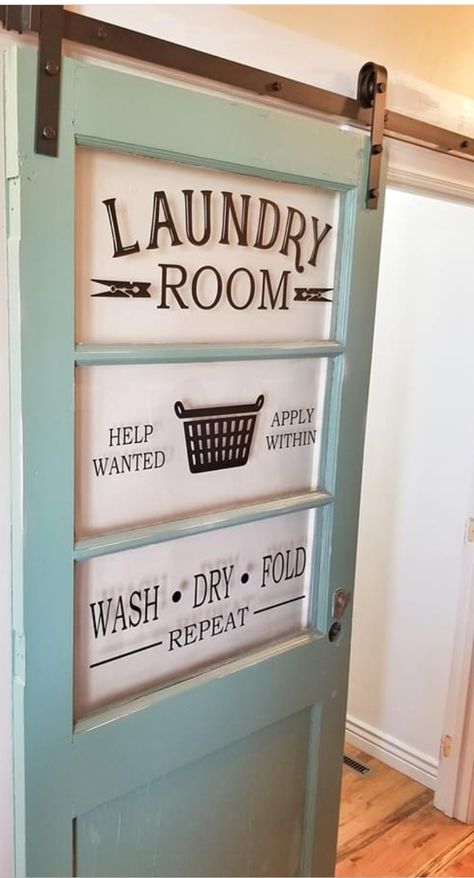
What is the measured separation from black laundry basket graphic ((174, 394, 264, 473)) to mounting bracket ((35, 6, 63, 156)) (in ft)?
1.67

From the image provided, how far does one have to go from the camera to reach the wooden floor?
89.4 inches

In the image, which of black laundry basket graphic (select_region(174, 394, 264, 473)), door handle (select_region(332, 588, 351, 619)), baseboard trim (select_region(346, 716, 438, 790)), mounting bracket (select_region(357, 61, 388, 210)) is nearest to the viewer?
black laundry basket graphic (select_region(174, 394, 264, 473))

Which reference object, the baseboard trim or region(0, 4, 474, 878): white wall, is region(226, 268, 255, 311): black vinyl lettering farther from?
the baseboard trim

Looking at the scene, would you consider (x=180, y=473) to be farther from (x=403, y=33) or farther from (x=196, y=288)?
(x=403, y=33)

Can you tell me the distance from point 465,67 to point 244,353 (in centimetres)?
105

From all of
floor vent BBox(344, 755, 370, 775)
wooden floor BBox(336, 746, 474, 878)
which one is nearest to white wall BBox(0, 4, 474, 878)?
wooden floor BBox(336, 746, 474, 878)

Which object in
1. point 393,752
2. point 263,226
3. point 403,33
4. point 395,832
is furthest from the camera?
point 393,752

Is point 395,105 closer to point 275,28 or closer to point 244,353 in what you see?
point 275,28

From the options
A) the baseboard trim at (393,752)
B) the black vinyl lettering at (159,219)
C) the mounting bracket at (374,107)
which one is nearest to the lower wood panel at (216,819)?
the black vinyl lettering at (159,219)

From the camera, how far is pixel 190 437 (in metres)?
1.42

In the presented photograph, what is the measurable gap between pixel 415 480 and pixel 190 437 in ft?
4.63

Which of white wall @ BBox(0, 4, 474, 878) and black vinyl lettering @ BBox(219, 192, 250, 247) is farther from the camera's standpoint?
black vinyl lettering @ BBox(219, 192, 250, 247)

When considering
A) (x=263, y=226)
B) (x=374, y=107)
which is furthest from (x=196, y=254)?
(x=374, y=107)

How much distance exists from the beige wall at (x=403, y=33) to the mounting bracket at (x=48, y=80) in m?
0.44
